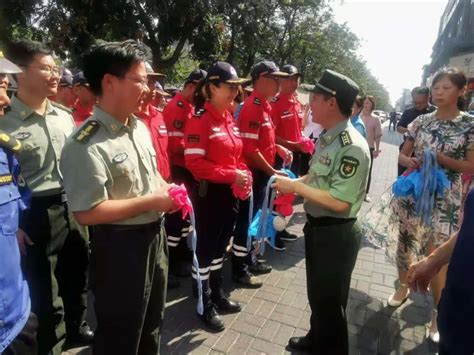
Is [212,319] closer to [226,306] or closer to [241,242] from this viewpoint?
[226,306]

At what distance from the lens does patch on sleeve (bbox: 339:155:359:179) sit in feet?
6.84

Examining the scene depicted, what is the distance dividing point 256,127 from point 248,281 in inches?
67.9

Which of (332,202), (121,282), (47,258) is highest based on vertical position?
(332,202)

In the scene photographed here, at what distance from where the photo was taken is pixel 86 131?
171 centimetres

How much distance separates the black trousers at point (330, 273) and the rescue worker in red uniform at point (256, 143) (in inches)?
58.2

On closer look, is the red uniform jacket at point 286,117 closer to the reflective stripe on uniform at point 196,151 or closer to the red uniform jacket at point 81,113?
the reflective stripe on uniform at point 196,151

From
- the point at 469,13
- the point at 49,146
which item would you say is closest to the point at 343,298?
the point at 49,146

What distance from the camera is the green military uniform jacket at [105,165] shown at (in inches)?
64.8

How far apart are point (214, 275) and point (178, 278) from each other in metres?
0.92

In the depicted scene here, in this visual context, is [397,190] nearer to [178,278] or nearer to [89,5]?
[178,278]

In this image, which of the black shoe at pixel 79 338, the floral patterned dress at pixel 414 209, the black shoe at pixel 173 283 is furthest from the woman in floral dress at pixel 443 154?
→ the black shoe at pixel 79 338

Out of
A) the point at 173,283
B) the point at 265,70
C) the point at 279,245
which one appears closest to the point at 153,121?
the point at 265,70

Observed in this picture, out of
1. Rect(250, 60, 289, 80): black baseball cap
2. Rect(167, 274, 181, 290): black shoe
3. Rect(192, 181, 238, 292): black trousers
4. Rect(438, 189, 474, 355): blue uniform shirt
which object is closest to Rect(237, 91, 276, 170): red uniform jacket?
Rect(250, 60, 289, 80): black baseball cap

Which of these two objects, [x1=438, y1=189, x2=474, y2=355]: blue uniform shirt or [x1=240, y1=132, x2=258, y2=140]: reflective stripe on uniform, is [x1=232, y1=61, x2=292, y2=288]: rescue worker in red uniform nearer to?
[x1=240, y1=132, x2=258, y2=140]: reflective stripe on uniform
